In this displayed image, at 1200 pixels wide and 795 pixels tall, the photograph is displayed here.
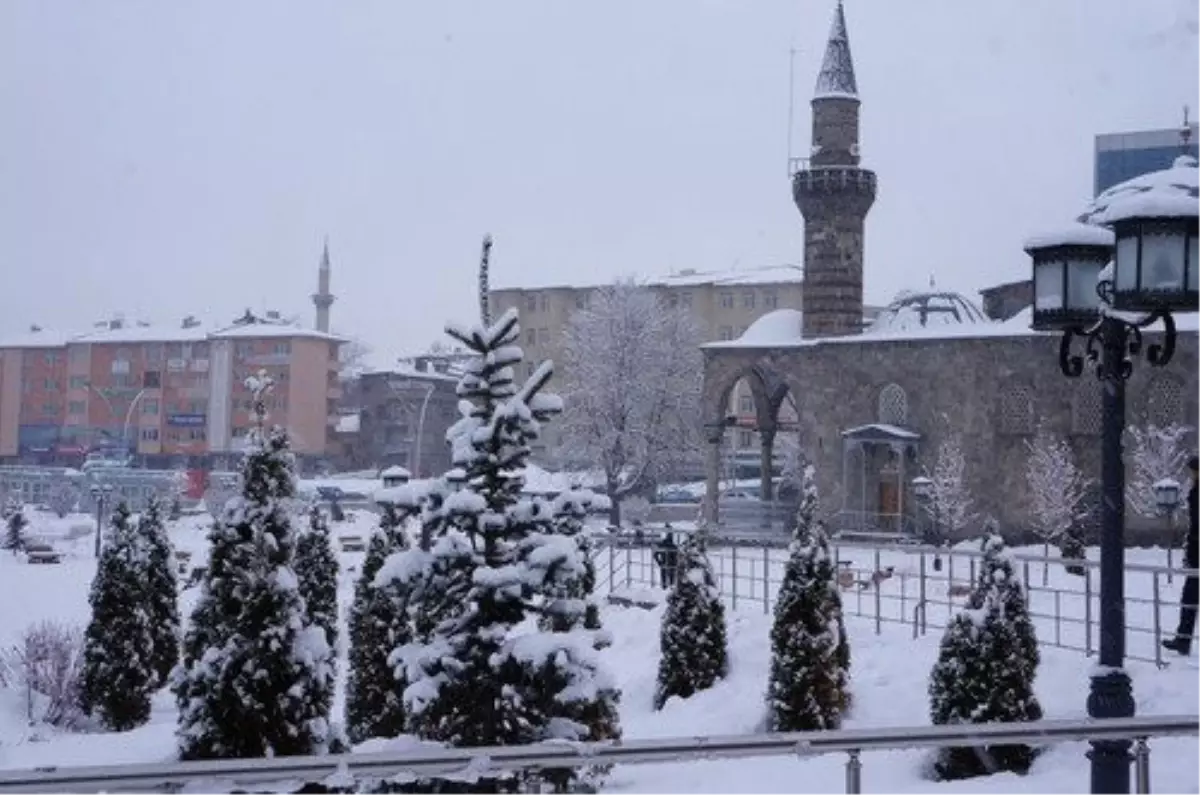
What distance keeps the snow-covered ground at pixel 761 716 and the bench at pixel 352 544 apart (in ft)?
54.8

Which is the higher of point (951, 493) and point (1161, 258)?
point (1161, 258)

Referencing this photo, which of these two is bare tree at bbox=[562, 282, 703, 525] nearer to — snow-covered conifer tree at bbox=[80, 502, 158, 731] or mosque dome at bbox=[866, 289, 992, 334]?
mosque dome at bbox=[866, 289, 992, 334]

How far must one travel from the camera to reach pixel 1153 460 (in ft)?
110

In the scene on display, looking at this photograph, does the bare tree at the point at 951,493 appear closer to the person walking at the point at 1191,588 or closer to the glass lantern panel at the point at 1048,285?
the person walking at the point at 1191,588

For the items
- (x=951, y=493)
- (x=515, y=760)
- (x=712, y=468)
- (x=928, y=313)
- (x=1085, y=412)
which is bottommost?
(x=515, y=760)

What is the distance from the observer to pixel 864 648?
41.3ft

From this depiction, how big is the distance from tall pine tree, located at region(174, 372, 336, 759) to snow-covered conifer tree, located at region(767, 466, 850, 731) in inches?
149

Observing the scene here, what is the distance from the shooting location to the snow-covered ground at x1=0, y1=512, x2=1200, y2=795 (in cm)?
675

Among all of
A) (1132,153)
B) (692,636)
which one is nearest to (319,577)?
(692,636)

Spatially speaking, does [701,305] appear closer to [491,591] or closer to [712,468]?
[712,468]

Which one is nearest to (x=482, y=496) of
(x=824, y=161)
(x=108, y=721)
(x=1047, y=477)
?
(x=108, y=721)

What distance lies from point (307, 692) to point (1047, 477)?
1135 inches

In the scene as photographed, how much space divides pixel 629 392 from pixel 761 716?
1536 inches

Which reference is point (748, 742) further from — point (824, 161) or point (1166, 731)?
point (824, 161)
